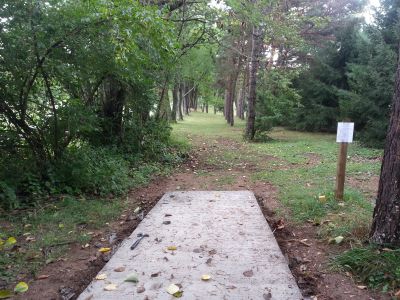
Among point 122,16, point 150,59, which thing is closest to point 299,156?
point 150,59

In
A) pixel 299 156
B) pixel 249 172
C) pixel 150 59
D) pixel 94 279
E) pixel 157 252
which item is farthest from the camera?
pixel 299 156

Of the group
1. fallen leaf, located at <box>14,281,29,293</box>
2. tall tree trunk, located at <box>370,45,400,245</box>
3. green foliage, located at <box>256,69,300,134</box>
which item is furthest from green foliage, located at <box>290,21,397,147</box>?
fallen leaf, located at <box>14,281,29,293</box>

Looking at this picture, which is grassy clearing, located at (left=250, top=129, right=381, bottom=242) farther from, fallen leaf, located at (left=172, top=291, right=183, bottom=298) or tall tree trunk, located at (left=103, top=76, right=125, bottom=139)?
tall tree trunk, located at (left=103, top=76, right=125, bottom=139)

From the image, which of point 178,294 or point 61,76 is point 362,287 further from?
point 61,76

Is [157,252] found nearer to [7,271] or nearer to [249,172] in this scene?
[7,271]

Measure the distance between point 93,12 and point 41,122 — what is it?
84.0 inches

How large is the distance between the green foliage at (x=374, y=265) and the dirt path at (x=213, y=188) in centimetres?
14

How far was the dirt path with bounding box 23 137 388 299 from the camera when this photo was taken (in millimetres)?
3281

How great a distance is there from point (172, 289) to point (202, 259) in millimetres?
703

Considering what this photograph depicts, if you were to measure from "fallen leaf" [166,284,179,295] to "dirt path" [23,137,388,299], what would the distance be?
84 cm

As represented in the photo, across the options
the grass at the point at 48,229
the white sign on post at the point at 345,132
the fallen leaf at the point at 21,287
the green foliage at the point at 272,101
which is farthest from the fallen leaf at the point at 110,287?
the green foliage at the point at 272,101

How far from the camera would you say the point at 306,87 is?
20.8 metres

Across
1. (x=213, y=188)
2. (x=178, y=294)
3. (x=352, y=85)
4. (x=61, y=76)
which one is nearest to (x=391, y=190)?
(x=178, y=294)

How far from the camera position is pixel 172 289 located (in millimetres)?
3115
